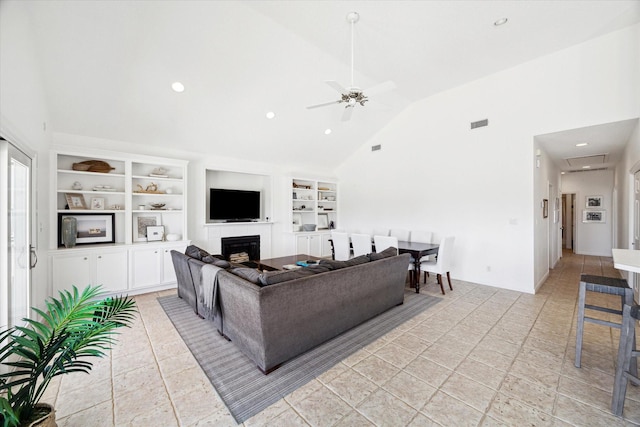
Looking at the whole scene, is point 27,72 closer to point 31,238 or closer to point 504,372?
point 31,238

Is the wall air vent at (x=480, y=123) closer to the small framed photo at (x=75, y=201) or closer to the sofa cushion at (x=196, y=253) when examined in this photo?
the sofa cushion at (x=196, y=253)

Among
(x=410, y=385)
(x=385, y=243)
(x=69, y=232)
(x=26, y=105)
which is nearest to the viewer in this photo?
(x=410, y=385)

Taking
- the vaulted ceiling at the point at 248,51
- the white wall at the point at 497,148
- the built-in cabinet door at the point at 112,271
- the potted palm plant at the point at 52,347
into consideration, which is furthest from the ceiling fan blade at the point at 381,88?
the built-in cabinet door at the point at 112,271

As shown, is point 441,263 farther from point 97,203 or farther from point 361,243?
point 97,203

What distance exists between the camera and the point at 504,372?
2336 millimetres


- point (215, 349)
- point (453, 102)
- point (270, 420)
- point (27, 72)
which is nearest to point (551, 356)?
point (270, 420)

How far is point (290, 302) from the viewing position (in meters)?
2.37

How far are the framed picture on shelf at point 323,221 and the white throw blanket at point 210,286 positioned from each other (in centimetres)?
491

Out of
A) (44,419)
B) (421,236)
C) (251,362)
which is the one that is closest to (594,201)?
(421,236)

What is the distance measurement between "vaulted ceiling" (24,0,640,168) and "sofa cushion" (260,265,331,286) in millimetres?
2613

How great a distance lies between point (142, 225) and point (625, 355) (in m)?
6.07

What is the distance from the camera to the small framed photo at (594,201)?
774 centimetres

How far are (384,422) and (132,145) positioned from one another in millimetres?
5335

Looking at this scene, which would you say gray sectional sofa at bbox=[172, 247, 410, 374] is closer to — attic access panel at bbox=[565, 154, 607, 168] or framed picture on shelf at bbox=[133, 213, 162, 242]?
framed picture on shelf at bbox=[133, 213, 162, 242]
